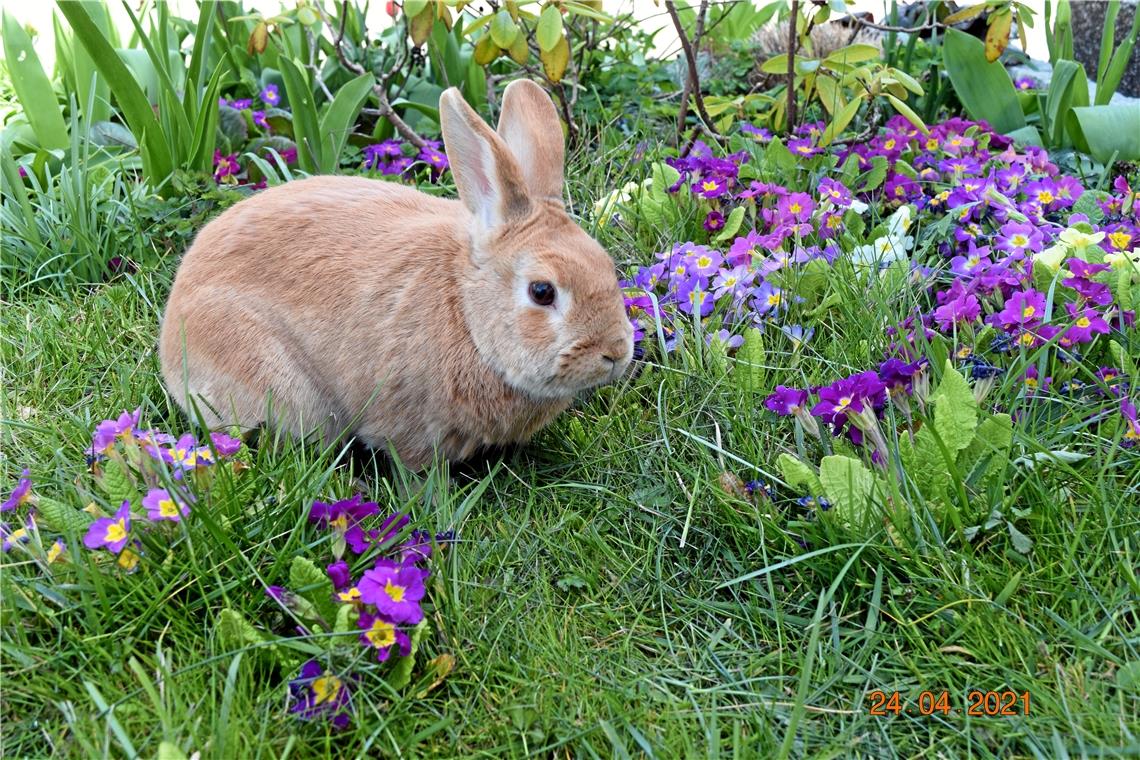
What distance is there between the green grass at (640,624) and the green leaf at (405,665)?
0.12 feet

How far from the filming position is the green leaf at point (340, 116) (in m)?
A: 4.66

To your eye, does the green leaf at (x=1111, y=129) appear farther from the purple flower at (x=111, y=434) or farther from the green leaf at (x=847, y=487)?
the purple flower at (x=111, y=434)

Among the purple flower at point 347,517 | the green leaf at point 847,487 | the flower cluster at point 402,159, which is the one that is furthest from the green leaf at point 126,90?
the green leaf at point 847,487

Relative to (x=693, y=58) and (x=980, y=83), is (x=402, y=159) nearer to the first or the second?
(x=693, y=58)

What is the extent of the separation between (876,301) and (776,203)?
0.80m

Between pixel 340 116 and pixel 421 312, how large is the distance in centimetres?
199

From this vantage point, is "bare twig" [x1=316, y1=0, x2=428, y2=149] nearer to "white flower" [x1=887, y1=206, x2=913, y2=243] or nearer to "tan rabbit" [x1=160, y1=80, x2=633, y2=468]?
"tan rabbit" [x1=160, y1=80, x2=633, y2=468]

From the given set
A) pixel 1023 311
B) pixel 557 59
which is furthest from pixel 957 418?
pixel 557 59

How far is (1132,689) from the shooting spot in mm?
2150

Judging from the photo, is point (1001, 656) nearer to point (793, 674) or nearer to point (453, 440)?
point (793, 674)

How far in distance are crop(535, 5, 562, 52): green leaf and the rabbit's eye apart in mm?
1238

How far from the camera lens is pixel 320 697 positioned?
7.13 feet

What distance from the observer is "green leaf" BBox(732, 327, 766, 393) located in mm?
3191

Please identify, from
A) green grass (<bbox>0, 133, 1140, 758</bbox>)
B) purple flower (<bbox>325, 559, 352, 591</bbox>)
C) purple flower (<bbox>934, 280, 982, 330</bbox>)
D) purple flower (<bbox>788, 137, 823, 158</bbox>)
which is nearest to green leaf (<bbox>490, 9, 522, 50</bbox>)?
purple flower (<bbox>788, 137, 823, 158</bbox>)
